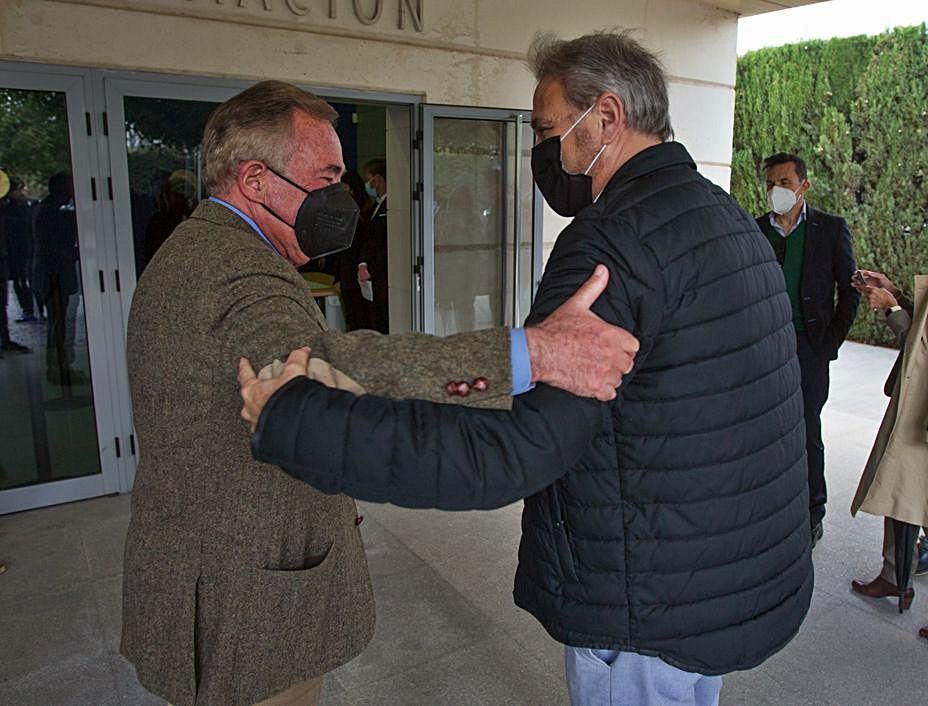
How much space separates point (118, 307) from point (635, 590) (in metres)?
4.14

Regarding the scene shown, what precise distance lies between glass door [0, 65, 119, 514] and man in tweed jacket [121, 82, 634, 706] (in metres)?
3.35

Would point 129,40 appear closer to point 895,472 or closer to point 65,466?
point 65,466

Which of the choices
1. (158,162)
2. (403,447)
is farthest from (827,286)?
(158,162)

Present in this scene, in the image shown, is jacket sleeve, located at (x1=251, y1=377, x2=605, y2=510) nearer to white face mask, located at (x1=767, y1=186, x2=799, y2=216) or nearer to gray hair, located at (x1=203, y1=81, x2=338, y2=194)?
gray hair, located at (x1=203, y1=81, x2=338, y2=194)

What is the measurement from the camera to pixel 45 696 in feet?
9.27

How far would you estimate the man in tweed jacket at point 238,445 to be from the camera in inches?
50.4

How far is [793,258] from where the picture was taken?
13.3 feet

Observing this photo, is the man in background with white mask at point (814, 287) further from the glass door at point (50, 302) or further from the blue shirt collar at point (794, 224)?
the glass door at point (50, 302)

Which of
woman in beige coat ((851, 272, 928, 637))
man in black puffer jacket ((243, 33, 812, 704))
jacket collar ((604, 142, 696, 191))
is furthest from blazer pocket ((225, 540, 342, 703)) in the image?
woman in beige coat ((851, 272, 928, 637))

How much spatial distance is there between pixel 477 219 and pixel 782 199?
2687 millimetres

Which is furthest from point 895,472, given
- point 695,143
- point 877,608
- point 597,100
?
point 695,143

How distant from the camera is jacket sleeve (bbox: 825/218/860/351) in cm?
397

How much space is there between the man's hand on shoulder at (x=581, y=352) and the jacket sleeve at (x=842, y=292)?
10.8 ft

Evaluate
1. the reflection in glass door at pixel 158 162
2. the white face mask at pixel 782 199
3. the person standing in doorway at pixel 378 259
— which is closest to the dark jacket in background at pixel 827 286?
the white face mask at pixel 782 199
